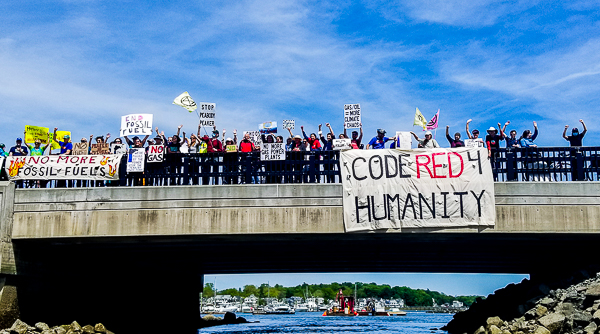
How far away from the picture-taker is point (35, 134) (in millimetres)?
21234

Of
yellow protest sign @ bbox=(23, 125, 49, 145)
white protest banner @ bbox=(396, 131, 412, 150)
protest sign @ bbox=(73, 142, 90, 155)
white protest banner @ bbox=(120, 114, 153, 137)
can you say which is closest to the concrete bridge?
protest sign @ bbox=(73, 142, 90, 155)

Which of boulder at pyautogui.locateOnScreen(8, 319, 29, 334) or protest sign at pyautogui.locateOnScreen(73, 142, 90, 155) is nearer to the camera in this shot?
boulder at pyautogui.locateOnScreen(8, 319, 29, 334)

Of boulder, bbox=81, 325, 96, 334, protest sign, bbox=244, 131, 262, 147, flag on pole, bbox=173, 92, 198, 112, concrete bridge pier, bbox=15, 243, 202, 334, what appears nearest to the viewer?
concrete bridge pier, bbox=15, 243, 202, 334

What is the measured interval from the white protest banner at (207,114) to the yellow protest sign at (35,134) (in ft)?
17.5

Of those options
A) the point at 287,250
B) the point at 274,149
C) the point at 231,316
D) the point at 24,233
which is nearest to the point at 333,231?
the point at 274,149

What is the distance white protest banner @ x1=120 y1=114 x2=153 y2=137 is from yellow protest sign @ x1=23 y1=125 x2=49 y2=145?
284 centimetres

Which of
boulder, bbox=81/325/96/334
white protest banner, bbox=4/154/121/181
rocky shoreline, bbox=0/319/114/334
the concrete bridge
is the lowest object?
boulder, bbox=81/325/96/334

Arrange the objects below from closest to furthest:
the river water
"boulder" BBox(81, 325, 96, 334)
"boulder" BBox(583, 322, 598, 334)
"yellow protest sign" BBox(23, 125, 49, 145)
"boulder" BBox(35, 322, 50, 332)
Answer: "boulder" BBox(583, 322, 598, 334) < "boulder" BBox(35, 322, 50, 332) < "boulder" BBox(81, 325, 96, 334) < "yellow protest sign" BBox(23, 125, 49, 145) < the river water

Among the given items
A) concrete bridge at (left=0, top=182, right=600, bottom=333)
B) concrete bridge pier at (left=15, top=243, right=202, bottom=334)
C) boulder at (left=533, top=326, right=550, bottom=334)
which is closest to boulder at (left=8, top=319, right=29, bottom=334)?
concrete bridge pier at (left=15, top=243, right=202, bottom=334)

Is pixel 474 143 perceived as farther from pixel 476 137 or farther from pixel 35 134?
pixel 35 134

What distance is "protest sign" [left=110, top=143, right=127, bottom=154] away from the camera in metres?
20.7

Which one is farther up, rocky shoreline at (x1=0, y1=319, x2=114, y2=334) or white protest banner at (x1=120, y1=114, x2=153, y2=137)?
white protest banner at (x1=120, y1=114, x2=153, y2=137)

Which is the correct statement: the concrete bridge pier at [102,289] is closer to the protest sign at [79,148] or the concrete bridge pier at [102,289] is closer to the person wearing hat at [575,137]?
the protest sign at [79,148]

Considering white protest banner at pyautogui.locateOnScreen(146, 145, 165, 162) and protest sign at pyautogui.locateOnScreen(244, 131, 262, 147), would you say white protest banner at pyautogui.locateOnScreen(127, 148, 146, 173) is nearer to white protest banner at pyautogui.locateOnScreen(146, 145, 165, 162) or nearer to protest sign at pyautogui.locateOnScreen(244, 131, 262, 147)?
white protest banner at pyautogui.locateOnScreen(146, 145, 165, 162)
